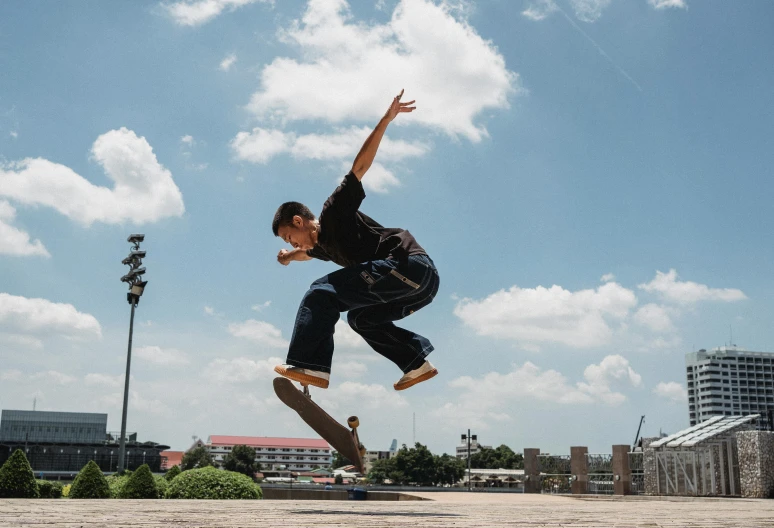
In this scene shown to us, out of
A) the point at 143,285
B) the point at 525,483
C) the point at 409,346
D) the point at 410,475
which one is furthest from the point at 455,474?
the point at 409,346

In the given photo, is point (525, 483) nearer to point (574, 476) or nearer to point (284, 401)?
point (574, 476)

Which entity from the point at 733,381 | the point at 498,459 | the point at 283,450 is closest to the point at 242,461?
the point at 498,459

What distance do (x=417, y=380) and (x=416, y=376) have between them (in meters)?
0.04

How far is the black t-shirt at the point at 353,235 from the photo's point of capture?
17.5 ft

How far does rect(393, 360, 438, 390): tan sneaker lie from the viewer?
222 inches

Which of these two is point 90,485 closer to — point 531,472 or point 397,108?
point 397,108

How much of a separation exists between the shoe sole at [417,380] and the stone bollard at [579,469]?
25.9 metres

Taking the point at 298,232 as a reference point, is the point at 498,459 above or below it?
below

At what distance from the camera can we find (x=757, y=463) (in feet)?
75.0

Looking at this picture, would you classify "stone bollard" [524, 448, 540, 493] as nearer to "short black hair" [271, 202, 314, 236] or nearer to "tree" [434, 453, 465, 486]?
"short black hair" [271, 202, 314, 236]

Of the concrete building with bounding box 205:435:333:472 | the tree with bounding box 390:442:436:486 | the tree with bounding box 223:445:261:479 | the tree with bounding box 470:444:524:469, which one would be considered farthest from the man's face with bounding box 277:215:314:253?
the concrete building with bounding box 205:435:333:472

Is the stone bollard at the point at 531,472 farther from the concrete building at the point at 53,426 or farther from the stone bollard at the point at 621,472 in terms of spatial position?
the concrete building at the point at 53,426

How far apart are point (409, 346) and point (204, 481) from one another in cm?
1147

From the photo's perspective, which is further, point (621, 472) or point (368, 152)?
point (621, 472)
